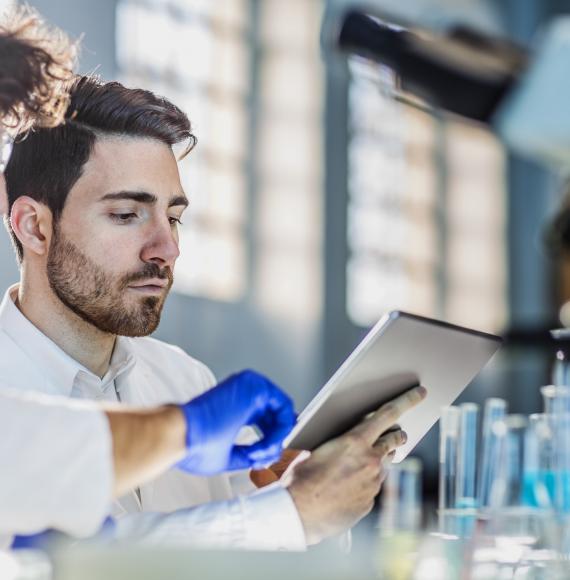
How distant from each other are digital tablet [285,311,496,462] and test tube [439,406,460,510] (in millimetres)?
91

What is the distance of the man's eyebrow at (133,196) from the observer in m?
1.74

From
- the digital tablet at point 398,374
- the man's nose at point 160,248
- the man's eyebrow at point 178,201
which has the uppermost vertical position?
the man's eyebrow at point 178,201

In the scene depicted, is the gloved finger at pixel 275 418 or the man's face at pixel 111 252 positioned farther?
the man's face at pixel 111 252

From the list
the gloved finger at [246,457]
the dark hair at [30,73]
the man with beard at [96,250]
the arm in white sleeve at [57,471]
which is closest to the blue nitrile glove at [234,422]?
the gloved finger at [246,457]

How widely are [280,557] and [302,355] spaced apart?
5.59 m

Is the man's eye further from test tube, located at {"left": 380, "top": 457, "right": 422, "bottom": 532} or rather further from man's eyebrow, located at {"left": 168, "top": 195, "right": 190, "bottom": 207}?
test tube, located at {"left": 380, "top": 457, "right": 422, "bottom": 532}

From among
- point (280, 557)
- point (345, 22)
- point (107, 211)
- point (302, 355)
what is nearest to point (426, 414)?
point (107, 211)

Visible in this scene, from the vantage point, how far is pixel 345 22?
233cm

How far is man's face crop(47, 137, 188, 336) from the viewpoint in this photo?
1738 mm

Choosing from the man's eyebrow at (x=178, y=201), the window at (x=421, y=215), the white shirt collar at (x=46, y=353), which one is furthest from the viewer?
the window at (x=421, y=215)

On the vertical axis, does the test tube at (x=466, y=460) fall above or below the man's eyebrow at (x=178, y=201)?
below

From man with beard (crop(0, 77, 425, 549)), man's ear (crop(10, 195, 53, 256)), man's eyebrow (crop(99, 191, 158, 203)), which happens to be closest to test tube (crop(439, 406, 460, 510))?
man with beard (crop(0, 77, 425, 549))

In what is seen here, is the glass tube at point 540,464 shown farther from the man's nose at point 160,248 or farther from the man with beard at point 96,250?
the man's nose at point 160,248

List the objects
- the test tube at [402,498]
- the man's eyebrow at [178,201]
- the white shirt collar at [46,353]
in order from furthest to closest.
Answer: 1. the test tube at [402,498]
2. the man's eyebrow at [178,201]
3. the white shirt collar at [46,353]
